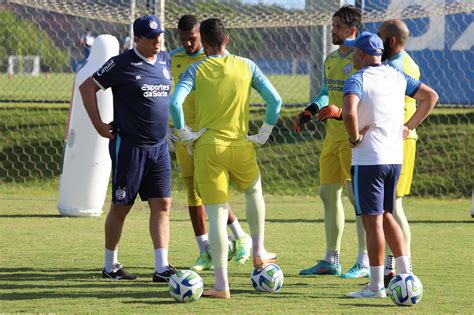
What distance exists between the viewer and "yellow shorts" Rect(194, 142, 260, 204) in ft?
22.8

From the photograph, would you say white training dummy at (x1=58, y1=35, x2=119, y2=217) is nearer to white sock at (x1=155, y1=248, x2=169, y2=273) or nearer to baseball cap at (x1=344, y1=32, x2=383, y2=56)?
white sock at (x1=155, y1=248, x2=169, y2=273)

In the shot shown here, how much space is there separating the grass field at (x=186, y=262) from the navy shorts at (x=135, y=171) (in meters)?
0.66

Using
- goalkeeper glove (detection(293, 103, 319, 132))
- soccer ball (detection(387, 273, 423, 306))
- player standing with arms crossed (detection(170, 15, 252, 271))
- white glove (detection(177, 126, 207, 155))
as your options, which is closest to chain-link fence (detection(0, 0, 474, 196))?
player standing with arms crossed (detection(170, 15, 252, 271))

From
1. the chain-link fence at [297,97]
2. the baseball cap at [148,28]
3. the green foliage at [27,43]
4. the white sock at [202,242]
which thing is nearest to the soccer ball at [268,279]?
the white sock at [202,242]

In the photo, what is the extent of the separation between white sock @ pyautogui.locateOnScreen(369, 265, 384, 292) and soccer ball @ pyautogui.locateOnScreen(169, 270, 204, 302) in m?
1.15

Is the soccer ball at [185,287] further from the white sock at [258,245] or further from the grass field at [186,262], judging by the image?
the white sock at [258,245]

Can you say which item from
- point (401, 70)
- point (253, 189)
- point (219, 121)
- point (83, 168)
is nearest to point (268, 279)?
point (253, 189)

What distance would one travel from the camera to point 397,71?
691 centimetres

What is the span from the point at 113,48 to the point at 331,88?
413cm

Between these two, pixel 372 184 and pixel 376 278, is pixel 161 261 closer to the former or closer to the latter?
pixel 376 278

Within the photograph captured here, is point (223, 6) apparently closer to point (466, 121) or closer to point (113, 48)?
point (466, 121)

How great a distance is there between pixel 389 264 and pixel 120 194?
2064mm

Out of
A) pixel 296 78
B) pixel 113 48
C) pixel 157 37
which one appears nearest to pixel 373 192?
pixel 157 37

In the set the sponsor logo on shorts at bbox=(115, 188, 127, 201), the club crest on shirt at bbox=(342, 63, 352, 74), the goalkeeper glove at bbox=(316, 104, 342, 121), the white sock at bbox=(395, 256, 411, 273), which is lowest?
the white sock at bbox=(395, 256, 411, 273)
